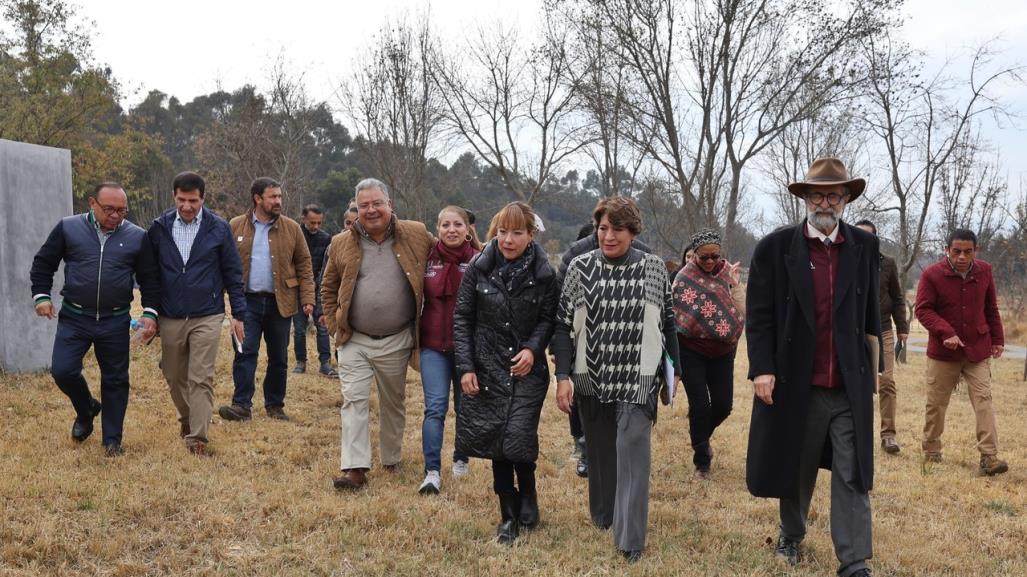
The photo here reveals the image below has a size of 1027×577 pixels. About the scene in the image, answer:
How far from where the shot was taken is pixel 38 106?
20.6m

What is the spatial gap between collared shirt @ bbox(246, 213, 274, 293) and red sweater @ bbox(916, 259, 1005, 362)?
224 inches

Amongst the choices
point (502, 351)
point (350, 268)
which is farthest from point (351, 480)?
point (502, 351)

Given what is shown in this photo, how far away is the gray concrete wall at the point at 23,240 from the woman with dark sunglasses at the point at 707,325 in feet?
21.5

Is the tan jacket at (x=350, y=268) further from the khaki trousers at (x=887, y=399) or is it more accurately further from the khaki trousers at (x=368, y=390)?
the khaki trousers at (x=887, y=399)

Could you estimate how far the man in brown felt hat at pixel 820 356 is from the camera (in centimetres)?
382

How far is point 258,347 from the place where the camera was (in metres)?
6.92

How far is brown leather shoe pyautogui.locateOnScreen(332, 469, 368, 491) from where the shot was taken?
5.06m

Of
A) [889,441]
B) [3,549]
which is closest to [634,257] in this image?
[3,549]

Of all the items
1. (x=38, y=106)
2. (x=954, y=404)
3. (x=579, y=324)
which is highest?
(x=38, y=106)

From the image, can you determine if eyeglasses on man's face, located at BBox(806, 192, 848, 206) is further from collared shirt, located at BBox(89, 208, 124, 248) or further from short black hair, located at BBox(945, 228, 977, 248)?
collared shirt, located at BBox(89, 208, 124, 248)

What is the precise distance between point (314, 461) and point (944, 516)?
4502 mm

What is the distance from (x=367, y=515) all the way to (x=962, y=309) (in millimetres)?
5224

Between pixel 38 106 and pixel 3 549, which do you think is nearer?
pixel 3 549

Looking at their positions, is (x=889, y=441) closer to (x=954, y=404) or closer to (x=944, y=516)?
(x=944, y=516)
